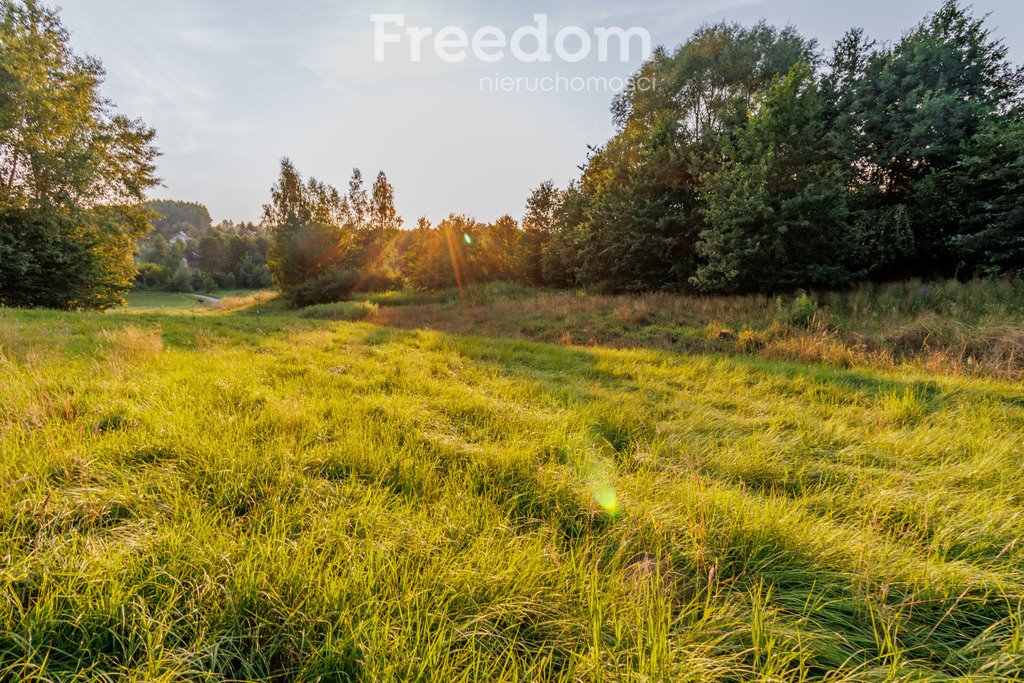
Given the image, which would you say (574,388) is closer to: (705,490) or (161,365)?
(705,490)

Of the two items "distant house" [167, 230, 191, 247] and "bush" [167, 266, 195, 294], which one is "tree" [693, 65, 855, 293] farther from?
"distant house" [167, 230, 191, 247]

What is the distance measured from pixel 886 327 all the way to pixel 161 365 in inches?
580

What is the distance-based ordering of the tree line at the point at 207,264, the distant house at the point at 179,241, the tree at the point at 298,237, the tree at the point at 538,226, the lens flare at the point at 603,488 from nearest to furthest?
the lens flare at the point at 603,488 → the tree at the point at 538,226 → the tree at the point at 298,237 → the tree line at the point at 207,264 → the distant house at the point at 179,241

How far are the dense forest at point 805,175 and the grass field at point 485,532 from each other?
10336 mm

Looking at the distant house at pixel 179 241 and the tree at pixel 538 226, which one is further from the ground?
the distant house at pixel 179 241

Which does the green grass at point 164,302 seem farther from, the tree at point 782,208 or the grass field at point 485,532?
the tree at point 782,208

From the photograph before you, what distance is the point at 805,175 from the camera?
41.0ft

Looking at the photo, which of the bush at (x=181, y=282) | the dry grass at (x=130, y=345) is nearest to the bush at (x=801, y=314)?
the dry grass at (x=130, y=345)

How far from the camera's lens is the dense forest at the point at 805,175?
39.1ft

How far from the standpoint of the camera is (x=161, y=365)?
4203mm

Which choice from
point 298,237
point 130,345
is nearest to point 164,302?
point 298,237

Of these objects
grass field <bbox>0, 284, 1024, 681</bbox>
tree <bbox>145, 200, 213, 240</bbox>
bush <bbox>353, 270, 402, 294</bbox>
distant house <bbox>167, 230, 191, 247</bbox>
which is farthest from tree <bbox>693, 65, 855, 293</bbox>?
tree <bbox>145, 200, 213, 240</bbox>

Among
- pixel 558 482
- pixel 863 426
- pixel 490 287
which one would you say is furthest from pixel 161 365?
pixel 490 287

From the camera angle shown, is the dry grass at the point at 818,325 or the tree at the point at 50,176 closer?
the dry grass at the point at 818,325
